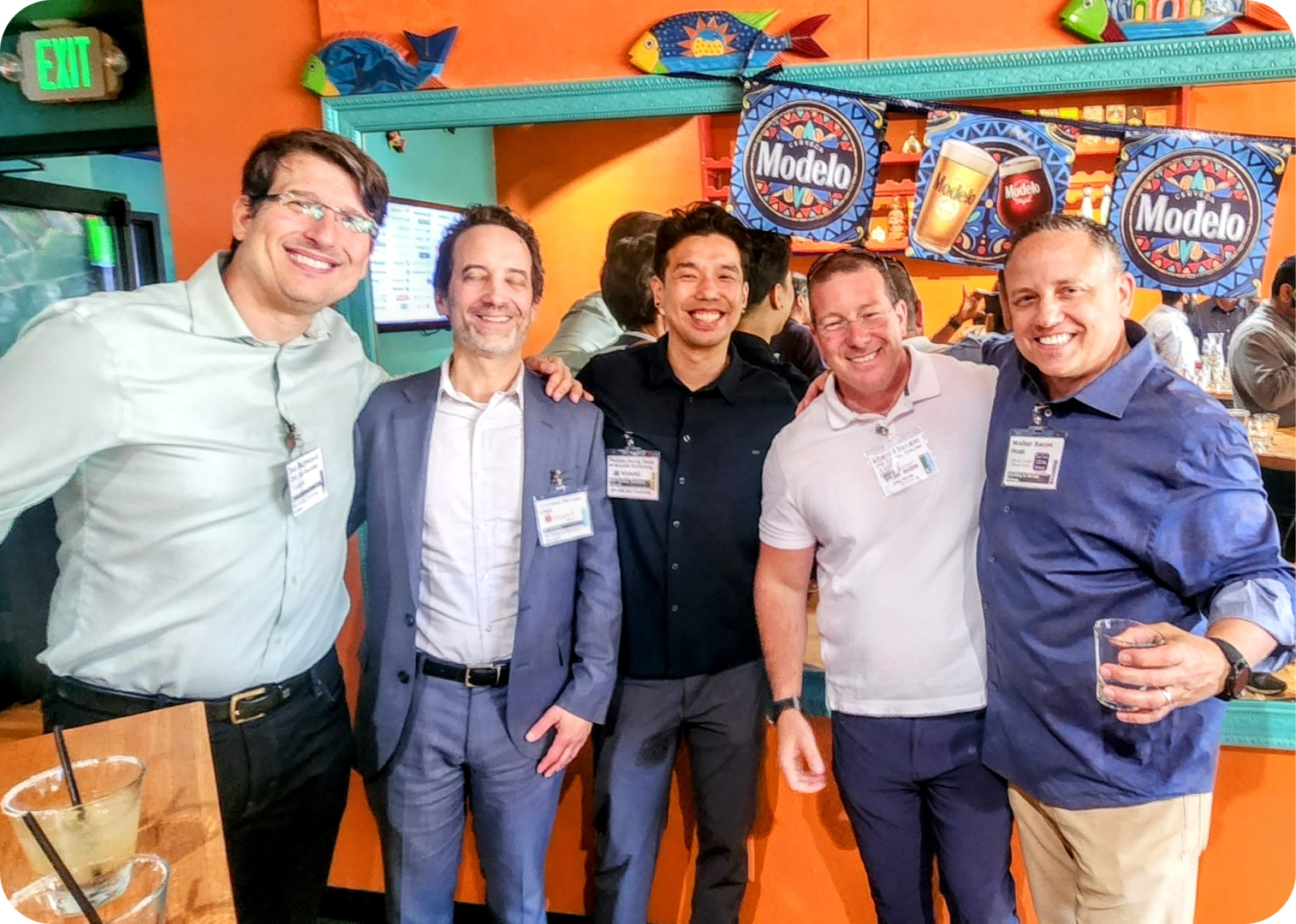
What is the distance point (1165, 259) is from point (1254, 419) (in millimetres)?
458

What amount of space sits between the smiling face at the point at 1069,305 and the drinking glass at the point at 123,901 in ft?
5.18

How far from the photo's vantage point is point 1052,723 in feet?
5.24

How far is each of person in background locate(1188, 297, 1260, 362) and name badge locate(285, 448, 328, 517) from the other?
2.13 meters

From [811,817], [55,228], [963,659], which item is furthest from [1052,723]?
[55,228]

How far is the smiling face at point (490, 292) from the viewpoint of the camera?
1831 millimetres

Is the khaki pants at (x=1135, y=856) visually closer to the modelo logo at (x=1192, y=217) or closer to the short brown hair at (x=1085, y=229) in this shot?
the short brown hair at (x=1085, y=229)

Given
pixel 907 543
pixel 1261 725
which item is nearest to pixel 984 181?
pixel 907 543

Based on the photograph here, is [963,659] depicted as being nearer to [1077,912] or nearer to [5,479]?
[1077,912]

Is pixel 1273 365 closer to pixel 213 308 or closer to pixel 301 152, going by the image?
pixel 301 152

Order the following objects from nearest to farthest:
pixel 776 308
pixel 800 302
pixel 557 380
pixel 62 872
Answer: pixel 62 872
pixel 557 380
pixel 776 308
pixel 800 302

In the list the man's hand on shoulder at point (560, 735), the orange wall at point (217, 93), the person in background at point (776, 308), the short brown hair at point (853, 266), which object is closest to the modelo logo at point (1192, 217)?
the short brown hair at point (853, 266)

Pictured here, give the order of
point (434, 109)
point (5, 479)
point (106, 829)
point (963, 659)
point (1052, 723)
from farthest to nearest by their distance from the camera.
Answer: point (434, 109), point (963, 659), point (1052, 723), point (5, 479), point (106, 829)

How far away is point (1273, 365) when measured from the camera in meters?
2.04

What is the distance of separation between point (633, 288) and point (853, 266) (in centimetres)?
82
